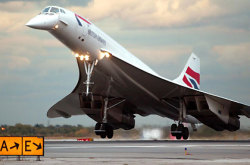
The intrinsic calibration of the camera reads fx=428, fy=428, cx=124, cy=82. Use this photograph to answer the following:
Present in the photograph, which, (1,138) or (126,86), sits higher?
(126,86)

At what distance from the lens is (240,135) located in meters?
26.9

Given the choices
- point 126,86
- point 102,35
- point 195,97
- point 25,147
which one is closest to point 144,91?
point 126,86

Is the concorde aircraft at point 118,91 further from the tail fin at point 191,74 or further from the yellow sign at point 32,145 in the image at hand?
the yellow sign at point 32,145

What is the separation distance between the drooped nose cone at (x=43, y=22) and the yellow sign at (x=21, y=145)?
580 cm

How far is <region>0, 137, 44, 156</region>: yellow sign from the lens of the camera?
1266 centimetres

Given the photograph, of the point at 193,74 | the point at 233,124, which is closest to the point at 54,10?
the point at 233,124

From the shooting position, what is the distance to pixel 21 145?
42.0 ft

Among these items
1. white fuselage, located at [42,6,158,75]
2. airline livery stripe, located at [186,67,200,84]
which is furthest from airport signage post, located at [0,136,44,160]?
airline livery stripe, located at [186,67,200,84]

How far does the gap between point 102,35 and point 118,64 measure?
169 centimetres

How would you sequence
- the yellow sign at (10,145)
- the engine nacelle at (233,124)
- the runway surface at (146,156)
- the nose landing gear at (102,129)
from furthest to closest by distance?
the engine nacelle at (233,124)
the nose landing gear at (102,129)
the yellow sign at (10,145)
the runway surface at (146,156)

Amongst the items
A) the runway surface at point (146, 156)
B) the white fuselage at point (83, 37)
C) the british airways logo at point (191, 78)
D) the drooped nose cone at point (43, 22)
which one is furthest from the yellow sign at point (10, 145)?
the british airways logo at point (191, 78)

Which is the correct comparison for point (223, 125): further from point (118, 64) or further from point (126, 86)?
point (118, 64)

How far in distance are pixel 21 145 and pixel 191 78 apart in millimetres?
18630

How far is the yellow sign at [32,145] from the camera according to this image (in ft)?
41.4
